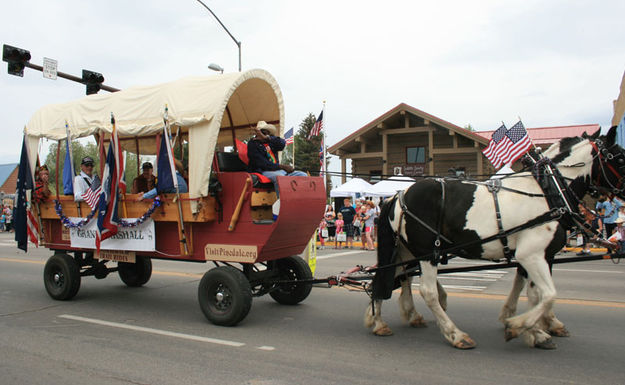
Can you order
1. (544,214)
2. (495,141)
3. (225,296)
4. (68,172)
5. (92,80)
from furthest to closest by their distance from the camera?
(495,141)
(92,80)
(68,172)
(225,296)
(544,214)

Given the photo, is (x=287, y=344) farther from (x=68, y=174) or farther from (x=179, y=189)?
(x=68, y=174)

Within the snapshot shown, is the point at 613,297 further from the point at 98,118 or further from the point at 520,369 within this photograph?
the point at 98,118

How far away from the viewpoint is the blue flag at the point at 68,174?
24.3ft

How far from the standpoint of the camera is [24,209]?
7879mm

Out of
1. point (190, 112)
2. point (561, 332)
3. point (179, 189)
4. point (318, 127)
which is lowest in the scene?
point (561, 332)

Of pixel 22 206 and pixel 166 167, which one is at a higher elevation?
pixel 166 167

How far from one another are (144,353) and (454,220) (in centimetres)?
356

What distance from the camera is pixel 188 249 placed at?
20.7ft

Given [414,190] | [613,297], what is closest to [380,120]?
[613,297]

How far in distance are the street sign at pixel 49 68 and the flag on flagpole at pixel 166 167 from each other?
8.97 m

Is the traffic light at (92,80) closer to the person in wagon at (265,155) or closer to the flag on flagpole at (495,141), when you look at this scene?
the person in wagon at (265,155)

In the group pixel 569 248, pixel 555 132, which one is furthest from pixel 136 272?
pixel 555 132

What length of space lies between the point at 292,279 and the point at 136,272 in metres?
3.45

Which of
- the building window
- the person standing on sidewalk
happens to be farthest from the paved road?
the building window
